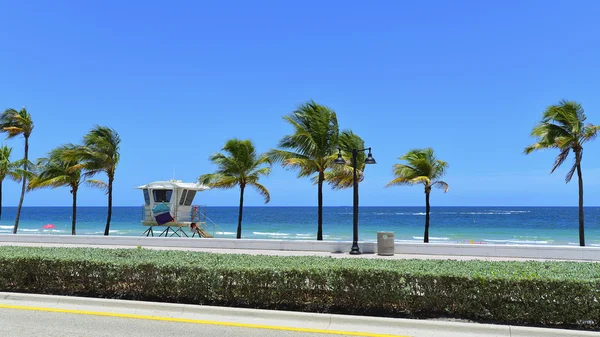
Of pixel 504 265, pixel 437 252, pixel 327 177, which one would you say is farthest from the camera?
pixel 327 177

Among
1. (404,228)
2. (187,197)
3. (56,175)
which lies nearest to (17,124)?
(56,175)

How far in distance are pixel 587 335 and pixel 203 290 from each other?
5859 mm

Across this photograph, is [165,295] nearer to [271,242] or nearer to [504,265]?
[504,265]

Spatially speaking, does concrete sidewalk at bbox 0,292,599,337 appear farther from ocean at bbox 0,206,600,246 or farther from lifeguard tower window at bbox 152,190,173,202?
ocean at bbox 0,206,600,246

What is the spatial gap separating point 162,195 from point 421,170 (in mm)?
15326

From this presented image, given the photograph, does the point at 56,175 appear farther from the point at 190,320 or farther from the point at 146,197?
the point at 190,320

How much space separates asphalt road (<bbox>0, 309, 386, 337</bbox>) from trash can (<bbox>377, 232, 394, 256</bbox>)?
39.2 feet

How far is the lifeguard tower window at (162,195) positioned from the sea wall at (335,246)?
22.6 ft

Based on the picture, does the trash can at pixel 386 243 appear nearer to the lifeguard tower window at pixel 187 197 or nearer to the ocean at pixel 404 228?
the lifeguard tower window at pixel 187 197

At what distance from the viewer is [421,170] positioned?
87.6 ft

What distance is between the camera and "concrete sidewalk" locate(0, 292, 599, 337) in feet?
23.0

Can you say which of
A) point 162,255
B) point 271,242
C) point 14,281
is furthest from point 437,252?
point 14,281

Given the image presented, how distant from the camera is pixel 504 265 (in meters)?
8.64

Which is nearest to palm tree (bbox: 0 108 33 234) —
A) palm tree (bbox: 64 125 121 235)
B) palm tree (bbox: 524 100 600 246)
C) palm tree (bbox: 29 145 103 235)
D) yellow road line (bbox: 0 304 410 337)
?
palm tree (bbox: 29 145 103 235)
